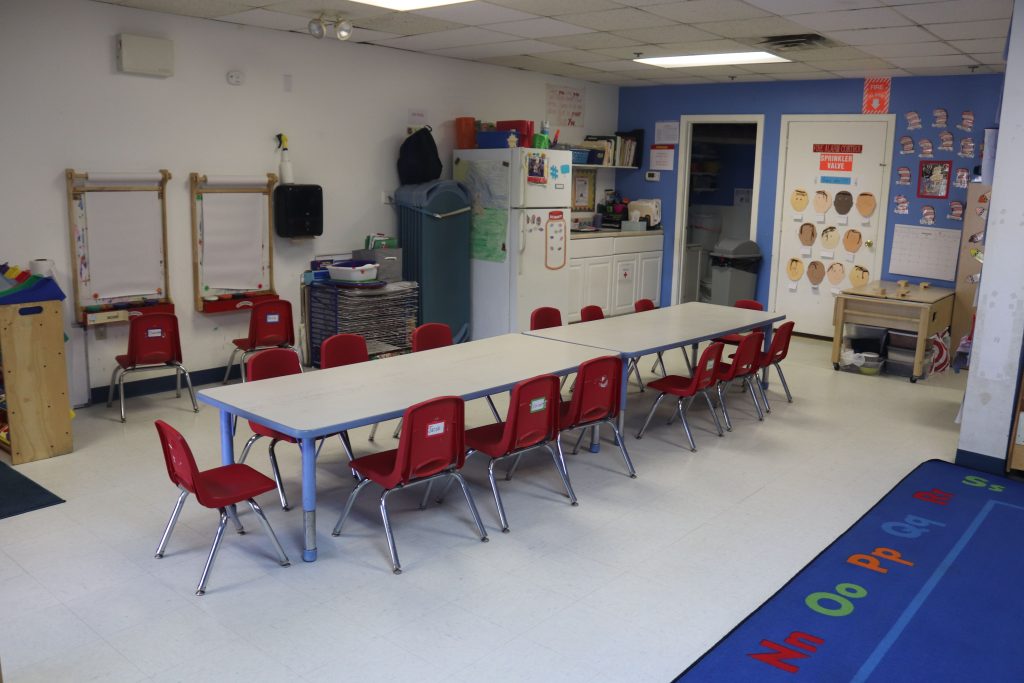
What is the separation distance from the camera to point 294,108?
7.04 meters

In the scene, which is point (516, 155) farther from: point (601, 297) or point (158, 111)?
point (158, 111)

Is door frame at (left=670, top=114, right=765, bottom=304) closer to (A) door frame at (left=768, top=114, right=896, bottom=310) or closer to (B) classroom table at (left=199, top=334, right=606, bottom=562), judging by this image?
(A) door frame at (left=768, top=114, right=896, bottom=310)

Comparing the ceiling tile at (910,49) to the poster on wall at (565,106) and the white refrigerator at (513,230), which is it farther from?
the poster on wall at (565,106)

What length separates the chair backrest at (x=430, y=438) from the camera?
12.0 feet

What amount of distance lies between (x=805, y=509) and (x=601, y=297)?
17.7 ft

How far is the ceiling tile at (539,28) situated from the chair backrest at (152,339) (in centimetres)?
324

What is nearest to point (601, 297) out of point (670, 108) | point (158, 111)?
point (670, 108)

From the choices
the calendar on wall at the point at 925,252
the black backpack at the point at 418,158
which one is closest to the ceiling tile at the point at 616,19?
the black backpack at the point at 418,158

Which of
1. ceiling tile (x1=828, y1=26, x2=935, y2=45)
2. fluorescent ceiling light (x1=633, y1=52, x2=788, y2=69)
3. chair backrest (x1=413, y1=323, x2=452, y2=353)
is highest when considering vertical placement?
fluorescent ceiling light (x1=633, y1=52, x2=788, y2=69)

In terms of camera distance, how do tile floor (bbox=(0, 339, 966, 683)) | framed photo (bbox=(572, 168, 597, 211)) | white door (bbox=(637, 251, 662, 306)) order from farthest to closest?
white door (bbox=(637, 251, 662, 306)) → framed photo (bbox=(572, 168, 597, 211)) → tile floor (bbox=(0, 339, 966, 683))

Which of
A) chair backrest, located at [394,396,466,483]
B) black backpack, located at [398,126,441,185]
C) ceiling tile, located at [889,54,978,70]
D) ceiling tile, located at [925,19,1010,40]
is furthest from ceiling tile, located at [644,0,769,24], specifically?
chair backrest, located at [394,396,466,483]

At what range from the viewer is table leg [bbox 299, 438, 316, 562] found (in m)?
3.65

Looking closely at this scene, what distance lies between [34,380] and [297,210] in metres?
2.63

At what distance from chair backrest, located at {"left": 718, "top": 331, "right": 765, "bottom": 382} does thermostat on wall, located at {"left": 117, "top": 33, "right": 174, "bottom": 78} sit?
15.1 ft
